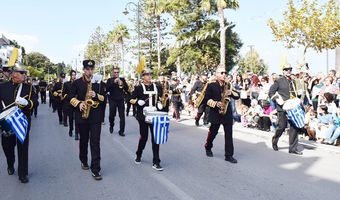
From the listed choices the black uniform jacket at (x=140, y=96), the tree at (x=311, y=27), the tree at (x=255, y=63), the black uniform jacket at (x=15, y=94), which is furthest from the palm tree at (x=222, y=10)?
the tree at (x=255, y=63)

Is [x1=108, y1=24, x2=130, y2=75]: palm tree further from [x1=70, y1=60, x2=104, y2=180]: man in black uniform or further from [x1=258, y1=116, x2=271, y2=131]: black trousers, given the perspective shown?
[x1=70, y1=60, x2=104, y2=180]: man in black uniform

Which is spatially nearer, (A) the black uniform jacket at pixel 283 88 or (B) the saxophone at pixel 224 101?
(B) the saxophone at pixel 224 101

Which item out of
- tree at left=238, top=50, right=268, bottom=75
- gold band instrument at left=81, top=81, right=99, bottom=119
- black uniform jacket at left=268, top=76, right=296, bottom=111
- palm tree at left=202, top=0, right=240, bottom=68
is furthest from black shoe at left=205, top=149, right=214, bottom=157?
tree at left=238, top=50, right=268, bottom=75

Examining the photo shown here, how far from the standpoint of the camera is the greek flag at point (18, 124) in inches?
237

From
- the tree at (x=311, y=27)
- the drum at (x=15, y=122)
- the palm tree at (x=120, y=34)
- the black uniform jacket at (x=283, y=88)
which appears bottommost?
the drum at (x=15, y=122)

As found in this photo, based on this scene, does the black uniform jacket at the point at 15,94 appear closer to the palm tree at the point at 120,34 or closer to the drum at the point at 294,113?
the drum at the point at 294,113

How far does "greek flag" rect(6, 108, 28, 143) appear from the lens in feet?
19.7

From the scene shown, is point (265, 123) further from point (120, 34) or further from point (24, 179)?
point (120, 34)

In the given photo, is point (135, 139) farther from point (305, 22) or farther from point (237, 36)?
point (237, 36)

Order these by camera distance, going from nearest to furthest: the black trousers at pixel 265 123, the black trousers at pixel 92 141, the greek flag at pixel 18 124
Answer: the greek flag at pixel 18 124
the black trousers at pixel 92 141
the black trousers at pixel 265 123

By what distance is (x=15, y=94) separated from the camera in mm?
6277

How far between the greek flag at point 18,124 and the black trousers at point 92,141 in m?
0.99

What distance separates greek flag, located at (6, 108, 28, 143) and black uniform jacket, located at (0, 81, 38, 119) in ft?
0.57

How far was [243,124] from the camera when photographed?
13625 millimetres
